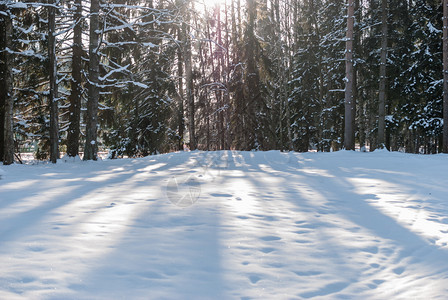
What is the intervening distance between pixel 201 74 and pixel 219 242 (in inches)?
786

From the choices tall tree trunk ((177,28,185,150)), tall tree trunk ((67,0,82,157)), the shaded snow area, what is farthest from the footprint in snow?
tall tree trunk ((177,28,185,150))

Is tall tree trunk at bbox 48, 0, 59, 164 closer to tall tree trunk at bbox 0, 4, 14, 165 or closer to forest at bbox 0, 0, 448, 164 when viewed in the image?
forest at bbox 0, 0, 448, 164

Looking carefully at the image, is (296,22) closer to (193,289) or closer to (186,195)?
(186,195)

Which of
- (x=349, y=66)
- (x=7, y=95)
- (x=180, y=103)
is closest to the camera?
(x=7, y=95)

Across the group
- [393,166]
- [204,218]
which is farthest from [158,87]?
[204,218]

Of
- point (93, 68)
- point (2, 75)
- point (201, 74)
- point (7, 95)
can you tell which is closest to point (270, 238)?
point (93, 68)

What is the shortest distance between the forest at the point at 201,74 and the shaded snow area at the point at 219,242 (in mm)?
8532

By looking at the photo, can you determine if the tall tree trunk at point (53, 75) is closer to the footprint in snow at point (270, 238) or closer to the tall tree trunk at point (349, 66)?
the footprint in snow at point (270, 238)

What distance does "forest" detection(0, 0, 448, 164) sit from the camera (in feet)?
44.0

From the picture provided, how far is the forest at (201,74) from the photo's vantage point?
13.4 m

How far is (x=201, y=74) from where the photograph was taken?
22.4 metres

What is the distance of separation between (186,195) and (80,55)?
11414mm

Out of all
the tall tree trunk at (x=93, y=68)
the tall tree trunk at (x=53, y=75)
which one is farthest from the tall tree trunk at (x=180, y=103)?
the tall tree trunk at (x=53, y=75)

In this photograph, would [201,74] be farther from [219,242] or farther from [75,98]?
[219,242]
